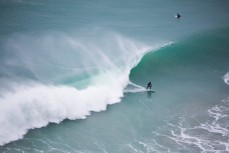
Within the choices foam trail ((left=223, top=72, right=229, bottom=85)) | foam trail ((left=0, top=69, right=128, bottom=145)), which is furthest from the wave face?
foam trail ((left=223, top=72, right=229, bottom=85))

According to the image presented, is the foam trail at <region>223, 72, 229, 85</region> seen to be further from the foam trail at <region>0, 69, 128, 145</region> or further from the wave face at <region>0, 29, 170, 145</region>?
the foam trail at <region>0, 69, 128, 145</region>

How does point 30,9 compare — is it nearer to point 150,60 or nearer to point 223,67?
point 150,60

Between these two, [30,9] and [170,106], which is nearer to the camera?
[170,106]

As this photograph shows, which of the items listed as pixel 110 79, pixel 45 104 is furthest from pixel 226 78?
pixel 45 104

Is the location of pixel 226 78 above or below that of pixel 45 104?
above

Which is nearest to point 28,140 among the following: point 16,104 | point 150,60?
point 16,104

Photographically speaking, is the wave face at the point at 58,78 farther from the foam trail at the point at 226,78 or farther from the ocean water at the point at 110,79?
the foam trail at the point at 226,78

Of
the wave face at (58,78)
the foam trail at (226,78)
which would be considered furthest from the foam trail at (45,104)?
the foam trail at (226,78)

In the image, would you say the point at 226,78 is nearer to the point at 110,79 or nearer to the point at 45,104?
the point at 110,79
